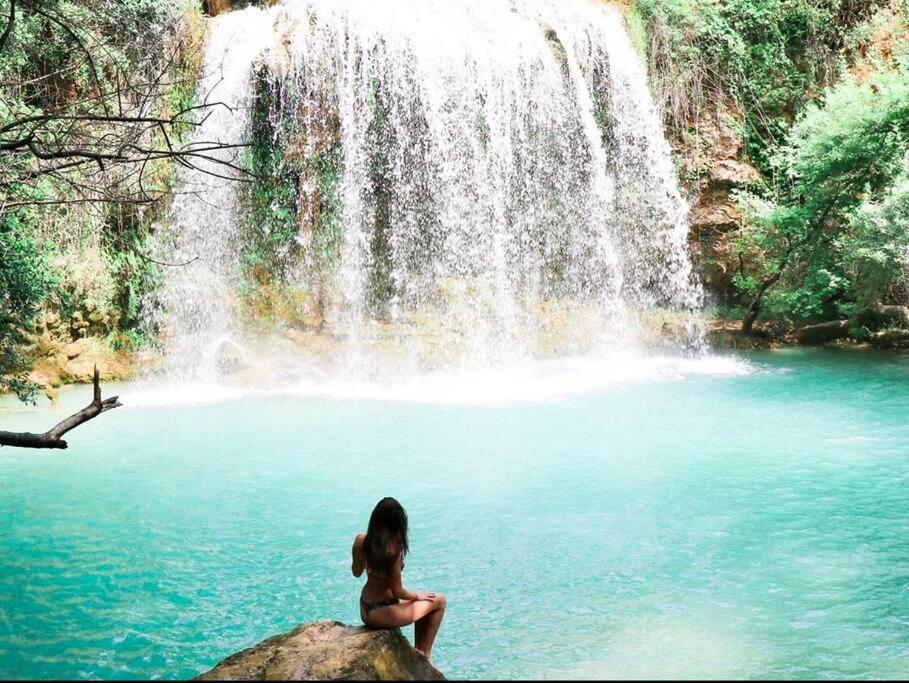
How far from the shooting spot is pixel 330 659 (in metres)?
3.18

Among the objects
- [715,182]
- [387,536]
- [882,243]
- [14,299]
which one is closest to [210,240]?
[14,299]

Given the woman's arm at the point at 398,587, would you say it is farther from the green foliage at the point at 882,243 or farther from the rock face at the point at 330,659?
the green foliage at the point at 882,243

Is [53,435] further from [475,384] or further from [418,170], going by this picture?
[418,170]

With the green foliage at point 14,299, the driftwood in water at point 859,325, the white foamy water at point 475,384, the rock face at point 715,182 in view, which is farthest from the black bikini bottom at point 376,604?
the rock face at point 715,182

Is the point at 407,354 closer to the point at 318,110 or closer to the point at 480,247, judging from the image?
the point at 480,247

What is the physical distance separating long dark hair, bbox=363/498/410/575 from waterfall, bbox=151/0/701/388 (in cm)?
996

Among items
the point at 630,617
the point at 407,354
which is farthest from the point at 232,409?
the point at 630,617

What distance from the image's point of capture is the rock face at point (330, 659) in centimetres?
311

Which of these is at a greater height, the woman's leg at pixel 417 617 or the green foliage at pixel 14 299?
the green foliage at pixel 14 299

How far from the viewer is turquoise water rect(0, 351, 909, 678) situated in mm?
4430

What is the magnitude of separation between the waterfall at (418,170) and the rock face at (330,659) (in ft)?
33.4

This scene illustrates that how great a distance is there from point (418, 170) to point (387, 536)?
11.2 metres

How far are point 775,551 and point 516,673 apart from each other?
8.15 ft

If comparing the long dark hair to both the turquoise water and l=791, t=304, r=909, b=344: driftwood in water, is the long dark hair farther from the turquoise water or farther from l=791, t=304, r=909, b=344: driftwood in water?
l=791, t=304, r=909, b=344: driftwood in water
